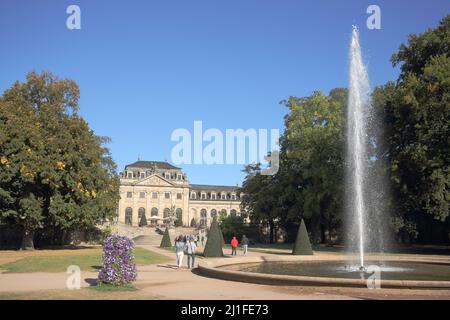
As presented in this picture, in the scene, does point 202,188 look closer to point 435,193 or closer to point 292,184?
point 292,184

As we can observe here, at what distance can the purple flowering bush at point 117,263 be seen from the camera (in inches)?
583

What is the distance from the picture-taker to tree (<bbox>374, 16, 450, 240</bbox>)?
36938mm

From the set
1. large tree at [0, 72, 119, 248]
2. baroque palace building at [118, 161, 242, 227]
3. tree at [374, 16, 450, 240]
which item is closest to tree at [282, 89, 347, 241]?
tree at [374, 16, 450, 240]

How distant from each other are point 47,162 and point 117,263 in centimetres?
2396

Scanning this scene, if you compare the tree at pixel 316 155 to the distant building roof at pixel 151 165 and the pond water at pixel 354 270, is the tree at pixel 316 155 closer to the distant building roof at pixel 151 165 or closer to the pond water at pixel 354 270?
the pond water at pixel 354 270

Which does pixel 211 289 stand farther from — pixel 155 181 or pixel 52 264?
pixel 155 181

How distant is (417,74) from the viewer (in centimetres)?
4362

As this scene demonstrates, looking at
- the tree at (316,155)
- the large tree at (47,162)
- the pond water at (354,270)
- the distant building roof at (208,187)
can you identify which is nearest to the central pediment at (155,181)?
the distant building roof at (208,187)

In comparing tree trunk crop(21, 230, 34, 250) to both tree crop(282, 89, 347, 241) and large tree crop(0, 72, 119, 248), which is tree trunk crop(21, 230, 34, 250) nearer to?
large tree crop(0, 72, 119, 248)

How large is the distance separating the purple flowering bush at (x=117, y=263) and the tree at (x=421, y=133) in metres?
28.7

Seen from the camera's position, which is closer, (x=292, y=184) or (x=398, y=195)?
(x=398, y=195)

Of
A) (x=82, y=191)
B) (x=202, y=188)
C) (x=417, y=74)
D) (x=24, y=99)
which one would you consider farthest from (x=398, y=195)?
(x=202, y=188)
